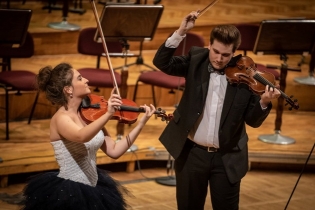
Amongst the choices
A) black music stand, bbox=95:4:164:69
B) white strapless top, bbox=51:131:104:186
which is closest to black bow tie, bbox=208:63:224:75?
white strapless top, bbox=51:131:104:186

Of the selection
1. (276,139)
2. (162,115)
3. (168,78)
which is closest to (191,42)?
(168,78)

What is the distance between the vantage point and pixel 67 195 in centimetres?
358

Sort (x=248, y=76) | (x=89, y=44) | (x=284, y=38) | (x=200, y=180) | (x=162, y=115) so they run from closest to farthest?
(x=162, y=115) < (x=248, y=76) < (x=200, y=180) < (x=284, y=38) < (x=89, y=44)

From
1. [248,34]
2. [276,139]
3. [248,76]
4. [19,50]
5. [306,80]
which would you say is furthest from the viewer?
[306,80]

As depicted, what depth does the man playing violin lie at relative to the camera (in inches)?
145

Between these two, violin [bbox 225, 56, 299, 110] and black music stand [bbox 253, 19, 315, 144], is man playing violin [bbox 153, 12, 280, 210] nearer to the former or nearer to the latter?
violin [bbox 225, 56, 299, 110]

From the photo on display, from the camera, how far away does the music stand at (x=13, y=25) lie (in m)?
5.80

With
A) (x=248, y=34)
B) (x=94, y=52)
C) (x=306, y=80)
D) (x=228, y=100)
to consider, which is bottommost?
(x=306, y=80)

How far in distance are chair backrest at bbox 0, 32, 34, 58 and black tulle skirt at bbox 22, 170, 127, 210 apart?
2.78 m

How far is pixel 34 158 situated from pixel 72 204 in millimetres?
2112

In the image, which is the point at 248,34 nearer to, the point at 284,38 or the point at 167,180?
the point at 284,38

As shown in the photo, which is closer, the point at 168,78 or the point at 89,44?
the point at 168,78

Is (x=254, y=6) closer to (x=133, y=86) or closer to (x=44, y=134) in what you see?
(x=133, y=86)

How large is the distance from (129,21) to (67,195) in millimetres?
2746
